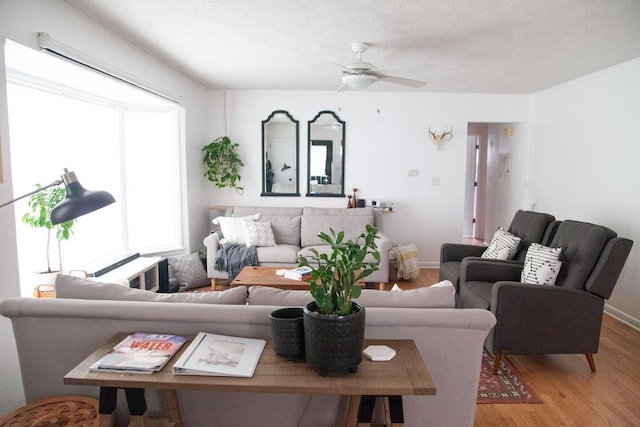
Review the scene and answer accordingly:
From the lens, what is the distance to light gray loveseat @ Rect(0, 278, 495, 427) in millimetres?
1435

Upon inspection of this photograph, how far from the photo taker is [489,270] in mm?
3000

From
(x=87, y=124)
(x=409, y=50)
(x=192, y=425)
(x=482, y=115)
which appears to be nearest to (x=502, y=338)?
(x=192, y=425)

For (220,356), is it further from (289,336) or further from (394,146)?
(394,146)

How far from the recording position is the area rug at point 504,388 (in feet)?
7.28

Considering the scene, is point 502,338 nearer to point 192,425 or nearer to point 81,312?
point 192,425

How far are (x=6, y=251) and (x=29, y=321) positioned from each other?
0.73m

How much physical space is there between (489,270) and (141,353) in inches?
103

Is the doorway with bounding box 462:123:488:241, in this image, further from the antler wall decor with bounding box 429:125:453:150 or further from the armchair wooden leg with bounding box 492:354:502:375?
the armchair wooden leg with bounding box 492:354:502:375

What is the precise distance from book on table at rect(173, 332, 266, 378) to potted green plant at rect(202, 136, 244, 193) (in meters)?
3.61

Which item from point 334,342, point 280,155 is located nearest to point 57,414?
point 334,342

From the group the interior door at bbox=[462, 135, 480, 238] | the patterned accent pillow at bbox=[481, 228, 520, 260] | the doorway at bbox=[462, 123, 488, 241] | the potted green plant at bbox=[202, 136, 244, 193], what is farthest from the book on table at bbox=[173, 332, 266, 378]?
the interior door at bbox=[462, 135, 480, 238]

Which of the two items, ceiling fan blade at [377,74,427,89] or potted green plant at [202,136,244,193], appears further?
potted green plant at [202,136,244,193]

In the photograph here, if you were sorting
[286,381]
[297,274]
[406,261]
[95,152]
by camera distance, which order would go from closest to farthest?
[286,381] → [297,274] → [95,152] → [406,261]

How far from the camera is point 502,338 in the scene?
2410 mm
